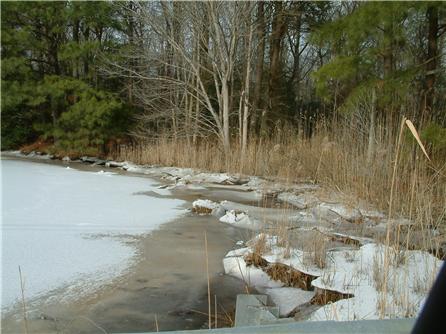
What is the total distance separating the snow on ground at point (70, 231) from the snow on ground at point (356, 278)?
92cm

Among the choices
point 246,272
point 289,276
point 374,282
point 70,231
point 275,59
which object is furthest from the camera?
point 275,59

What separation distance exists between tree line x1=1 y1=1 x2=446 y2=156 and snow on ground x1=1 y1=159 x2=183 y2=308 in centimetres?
332

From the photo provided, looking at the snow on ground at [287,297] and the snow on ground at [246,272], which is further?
the snow on ground at [246,272]

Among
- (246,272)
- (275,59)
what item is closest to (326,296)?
(246,272)

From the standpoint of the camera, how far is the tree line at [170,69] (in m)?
10.3

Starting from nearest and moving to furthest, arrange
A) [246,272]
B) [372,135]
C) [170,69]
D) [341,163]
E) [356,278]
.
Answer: [356,278] → [246,272] → [372,135] → [341,163] → [170,69]

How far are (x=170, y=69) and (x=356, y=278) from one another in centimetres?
1307

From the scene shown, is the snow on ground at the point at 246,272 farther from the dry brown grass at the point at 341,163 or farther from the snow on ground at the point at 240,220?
the snow on ground at the point at 240,220

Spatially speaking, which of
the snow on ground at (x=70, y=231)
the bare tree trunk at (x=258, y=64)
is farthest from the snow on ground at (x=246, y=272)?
the bare tree trunk at (x=258, y=64)

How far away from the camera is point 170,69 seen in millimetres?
14789

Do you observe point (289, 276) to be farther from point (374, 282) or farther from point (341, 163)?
point (341, 163)

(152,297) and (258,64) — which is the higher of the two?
(258,64)

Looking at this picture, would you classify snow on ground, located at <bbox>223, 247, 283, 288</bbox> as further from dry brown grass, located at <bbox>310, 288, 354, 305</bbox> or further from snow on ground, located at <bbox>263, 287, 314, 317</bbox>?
dry brown grass, located at <bbox>310, 288, 354, 305</bbox>

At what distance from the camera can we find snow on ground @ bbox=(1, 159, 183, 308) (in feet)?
8.79
